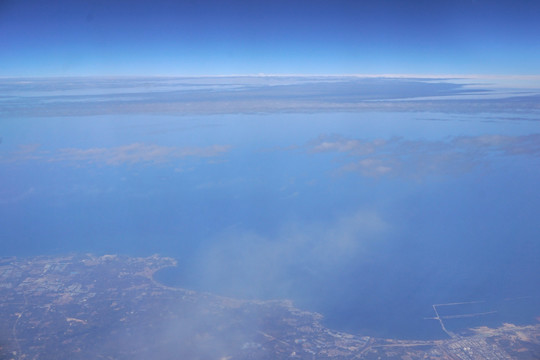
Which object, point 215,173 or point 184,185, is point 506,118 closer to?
point 215,173

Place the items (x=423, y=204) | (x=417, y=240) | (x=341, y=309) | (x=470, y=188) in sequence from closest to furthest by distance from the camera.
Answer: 1. (x=341, y=309)
2. (x=417, y=240)
3. (x=423, y=204)
4. (x=470, y=188)

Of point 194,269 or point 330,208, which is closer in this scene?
point 194,269

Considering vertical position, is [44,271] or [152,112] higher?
[152,112]

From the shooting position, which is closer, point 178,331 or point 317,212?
point 178,331

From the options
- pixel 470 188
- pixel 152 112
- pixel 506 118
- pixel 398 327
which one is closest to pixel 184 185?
pixel 398 327

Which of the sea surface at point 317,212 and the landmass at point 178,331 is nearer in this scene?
the landmass at point 178,331

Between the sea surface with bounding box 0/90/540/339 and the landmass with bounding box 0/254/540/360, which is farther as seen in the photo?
the sea surface with bounding box 0/90/540/339

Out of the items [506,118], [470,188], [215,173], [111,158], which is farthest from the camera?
[506,118]
